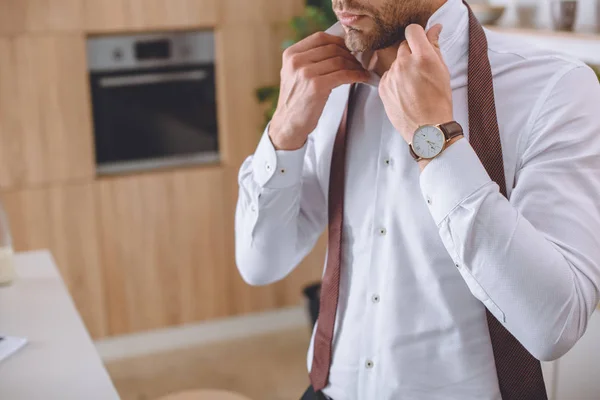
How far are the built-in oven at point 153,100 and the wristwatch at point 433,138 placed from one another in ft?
8.44

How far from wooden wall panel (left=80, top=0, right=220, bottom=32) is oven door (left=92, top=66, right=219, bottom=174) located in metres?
0.22

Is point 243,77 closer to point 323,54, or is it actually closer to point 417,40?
point 323,54

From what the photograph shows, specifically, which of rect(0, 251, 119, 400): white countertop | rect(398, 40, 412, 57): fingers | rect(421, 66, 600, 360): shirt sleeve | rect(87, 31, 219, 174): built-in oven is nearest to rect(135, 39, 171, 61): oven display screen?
rect(87, 31, 219, 174): built-in oven

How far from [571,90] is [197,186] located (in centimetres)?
259

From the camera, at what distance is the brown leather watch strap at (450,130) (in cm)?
118

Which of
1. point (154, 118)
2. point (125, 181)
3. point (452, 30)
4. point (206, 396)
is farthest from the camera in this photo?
point (154, 118)

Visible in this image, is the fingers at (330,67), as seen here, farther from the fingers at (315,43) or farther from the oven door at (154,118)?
the oven door at (154,118)

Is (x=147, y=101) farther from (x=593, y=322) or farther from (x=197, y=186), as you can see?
(x=593, y=322)

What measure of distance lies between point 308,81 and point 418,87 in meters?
0.27

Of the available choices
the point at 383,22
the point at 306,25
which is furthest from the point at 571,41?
the point at 383,22

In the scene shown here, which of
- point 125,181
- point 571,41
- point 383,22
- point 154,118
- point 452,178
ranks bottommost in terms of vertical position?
point 125,181

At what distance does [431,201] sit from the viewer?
120cm

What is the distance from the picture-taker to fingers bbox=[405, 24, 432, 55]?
1219 millimetres

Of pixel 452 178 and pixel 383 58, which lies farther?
pixel 383 58
